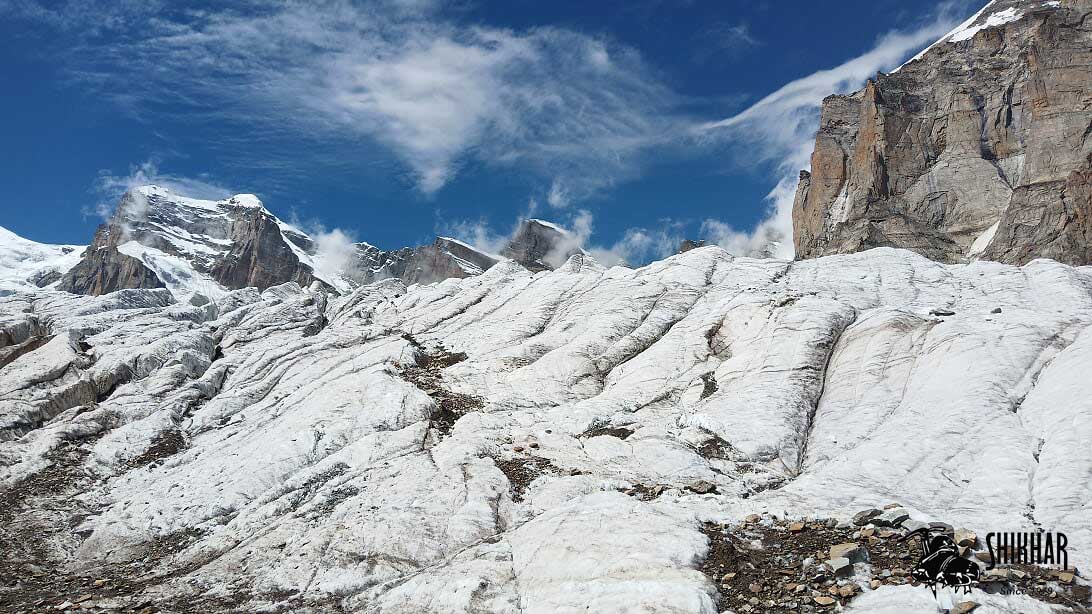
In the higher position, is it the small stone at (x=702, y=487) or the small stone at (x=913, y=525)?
the small stone at (x=702, y=487)

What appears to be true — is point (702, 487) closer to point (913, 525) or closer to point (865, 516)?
point (865, 516)

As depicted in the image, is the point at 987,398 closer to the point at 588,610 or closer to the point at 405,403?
the point at 588,610

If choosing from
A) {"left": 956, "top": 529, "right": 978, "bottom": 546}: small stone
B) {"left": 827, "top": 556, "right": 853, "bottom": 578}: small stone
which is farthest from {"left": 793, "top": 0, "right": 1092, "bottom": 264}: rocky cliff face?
{"left": 827, "top": 556, "right": 853, "bottom": 578}: small stone

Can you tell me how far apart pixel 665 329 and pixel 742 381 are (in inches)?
526

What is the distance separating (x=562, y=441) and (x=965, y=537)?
66.2ft

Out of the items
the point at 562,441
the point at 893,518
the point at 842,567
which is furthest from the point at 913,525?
the point at 562,441

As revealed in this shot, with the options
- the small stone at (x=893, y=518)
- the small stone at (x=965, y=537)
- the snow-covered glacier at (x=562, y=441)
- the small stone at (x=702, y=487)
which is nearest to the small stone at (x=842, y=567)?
the snow-covered glacier at (x=562, y=441)

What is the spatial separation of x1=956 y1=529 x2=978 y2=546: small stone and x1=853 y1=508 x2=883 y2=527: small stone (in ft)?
7.76

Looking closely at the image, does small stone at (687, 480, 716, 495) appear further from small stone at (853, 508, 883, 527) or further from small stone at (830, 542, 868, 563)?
small stone at (830, 542, 868, 563)

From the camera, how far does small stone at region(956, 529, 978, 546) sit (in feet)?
58.6

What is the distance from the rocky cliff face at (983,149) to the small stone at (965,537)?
451ft

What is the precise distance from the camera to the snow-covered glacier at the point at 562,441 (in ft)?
71.6

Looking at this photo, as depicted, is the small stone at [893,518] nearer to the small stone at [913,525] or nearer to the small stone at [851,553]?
the small stone at [913,525]

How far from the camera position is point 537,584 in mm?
20094
